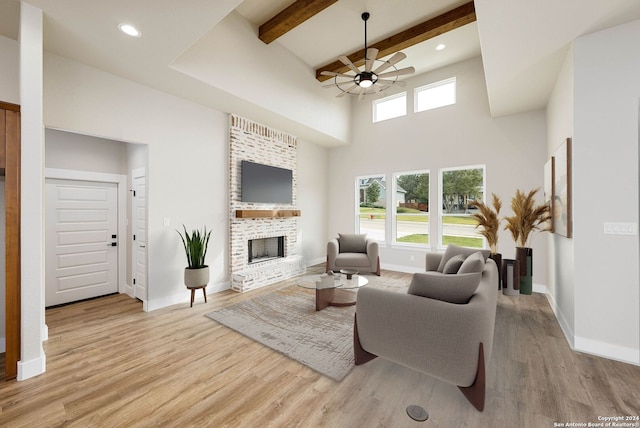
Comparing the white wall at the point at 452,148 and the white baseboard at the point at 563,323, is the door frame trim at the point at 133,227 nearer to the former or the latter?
the white wall at the point at 452,148

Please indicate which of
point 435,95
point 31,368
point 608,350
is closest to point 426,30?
point 435,95

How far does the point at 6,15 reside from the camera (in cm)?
231

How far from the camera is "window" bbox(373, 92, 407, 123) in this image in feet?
19.5

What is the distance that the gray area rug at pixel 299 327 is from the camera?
2.40 metres

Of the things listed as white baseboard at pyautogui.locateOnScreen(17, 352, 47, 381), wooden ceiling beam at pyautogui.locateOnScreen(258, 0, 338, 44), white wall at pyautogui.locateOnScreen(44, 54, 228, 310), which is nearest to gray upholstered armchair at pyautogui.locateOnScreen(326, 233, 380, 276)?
white wall at pyautogui.locateOnScreen(44, 54, 228, 310)

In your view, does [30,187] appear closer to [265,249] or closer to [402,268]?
[265,249]

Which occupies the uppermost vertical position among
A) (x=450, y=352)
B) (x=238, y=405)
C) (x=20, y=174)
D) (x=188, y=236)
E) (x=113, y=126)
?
(x=113, y=126)

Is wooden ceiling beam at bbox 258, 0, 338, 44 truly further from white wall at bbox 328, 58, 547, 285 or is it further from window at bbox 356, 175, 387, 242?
window at bbox 356, 175, 387, 242

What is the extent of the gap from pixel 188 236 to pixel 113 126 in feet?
5.52

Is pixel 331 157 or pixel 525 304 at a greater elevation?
pixel 331 157

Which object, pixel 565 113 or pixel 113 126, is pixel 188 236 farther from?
pixel 565 113

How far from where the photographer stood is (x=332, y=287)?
334 cm

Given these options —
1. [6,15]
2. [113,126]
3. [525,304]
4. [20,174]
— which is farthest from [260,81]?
[525,304]

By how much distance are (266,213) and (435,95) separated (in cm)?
432
